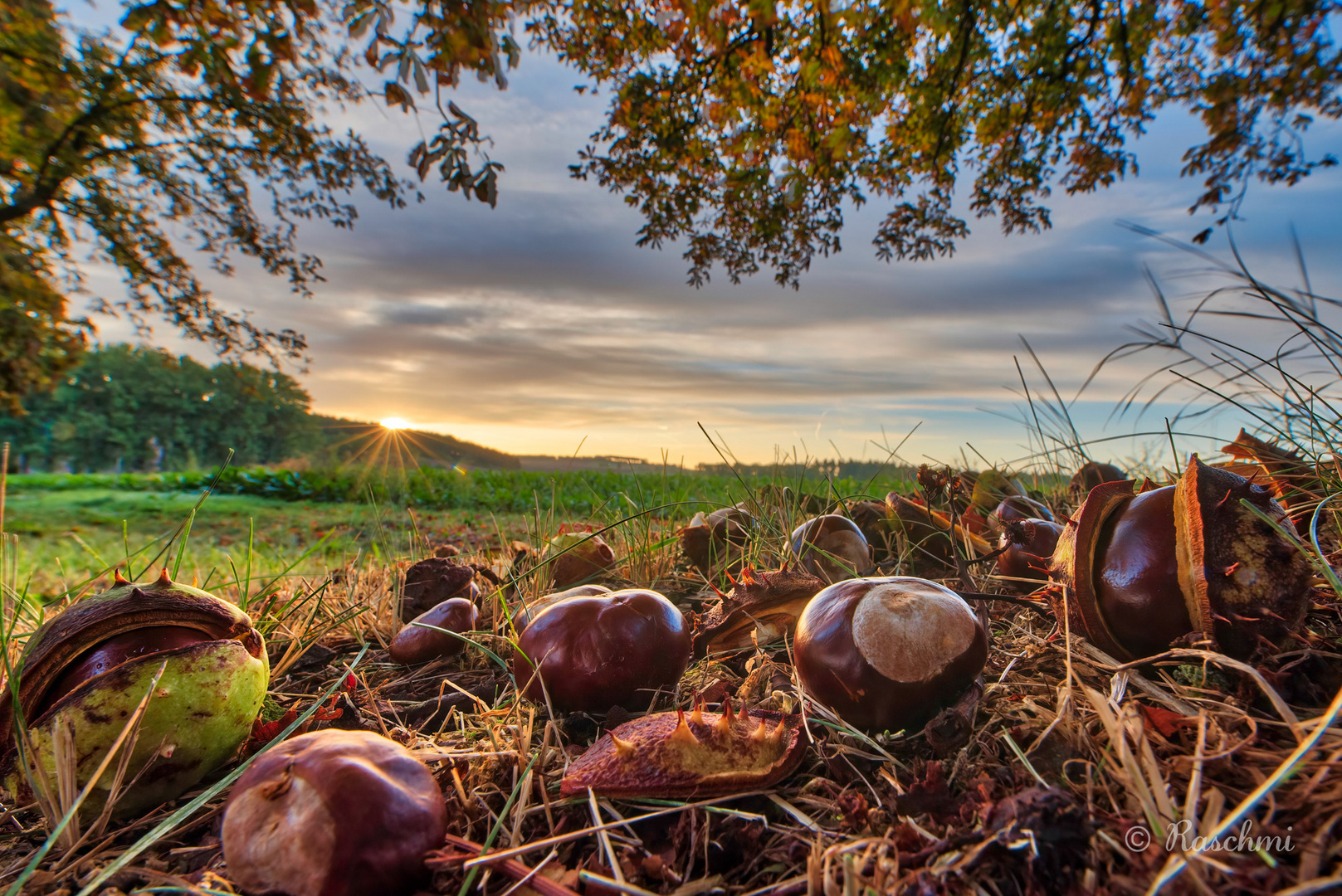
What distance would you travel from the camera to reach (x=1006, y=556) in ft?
7.70

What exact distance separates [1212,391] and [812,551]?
58.6 inches

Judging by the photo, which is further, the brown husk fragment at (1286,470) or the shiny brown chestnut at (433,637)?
the shiny brown chestnut at (433,637)

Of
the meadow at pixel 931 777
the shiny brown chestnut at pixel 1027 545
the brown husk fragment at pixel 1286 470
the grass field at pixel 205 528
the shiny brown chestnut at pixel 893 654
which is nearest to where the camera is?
the meadow at pixel 931 777

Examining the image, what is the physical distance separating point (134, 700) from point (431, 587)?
1380 millimetres

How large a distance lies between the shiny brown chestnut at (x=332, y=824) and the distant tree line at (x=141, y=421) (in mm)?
48244

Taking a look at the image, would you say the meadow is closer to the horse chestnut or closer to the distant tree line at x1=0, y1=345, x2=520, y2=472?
the horse chestnut

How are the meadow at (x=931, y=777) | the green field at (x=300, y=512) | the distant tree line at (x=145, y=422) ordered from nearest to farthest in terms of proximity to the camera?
the meadow at (x=931, y=777) → the green field at (x=300, y=512) → the distant tree line at (x=145, y=422)

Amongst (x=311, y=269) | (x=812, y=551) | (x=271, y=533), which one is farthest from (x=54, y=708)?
(x=311, y=269)

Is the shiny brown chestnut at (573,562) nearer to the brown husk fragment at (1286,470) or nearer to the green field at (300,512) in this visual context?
the green field at (300,512)

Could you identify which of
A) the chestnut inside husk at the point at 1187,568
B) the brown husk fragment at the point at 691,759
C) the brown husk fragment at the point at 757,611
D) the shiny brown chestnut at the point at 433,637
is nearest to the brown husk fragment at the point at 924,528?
the brown husk fragment at the point at 757,611

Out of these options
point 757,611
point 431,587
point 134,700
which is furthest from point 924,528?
point 134,700

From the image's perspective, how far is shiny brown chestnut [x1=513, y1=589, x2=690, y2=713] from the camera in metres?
1.70

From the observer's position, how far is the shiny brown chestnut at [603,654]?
170 centimetres

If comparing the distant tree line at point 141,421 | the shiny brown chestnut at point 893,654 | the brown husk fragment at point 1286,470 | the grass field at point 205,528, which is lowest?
the grass field at point 205,528
